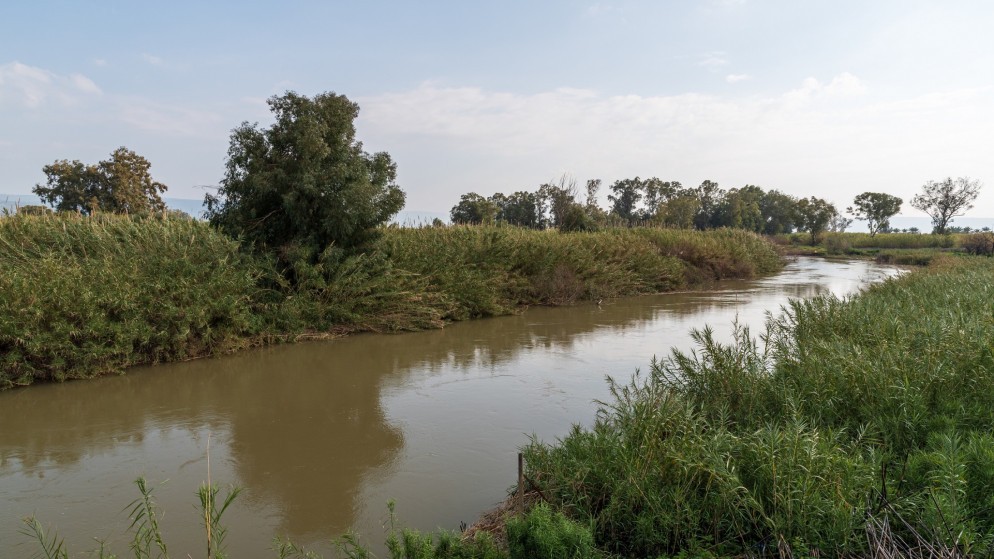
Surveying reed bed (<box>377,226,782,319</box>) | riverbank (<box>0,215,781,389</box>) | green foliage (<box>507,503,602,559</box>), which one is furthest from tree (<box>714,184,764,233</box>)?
green foliage (<box>507,503,602,559</box>)

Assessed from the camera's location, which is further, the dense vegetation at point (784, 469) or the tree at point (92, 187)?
the tree at point (92, 187)

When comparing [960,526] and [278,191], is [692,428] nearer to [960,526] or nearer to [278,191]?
[960,526]

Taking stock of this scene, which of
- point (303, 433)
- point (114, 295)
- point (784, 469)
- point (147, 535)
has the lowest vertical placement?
point (303, 433)

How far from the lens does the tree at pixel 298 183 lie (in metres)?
11.1

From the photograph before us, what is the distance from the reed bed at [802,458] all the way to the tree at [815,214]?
183 feet

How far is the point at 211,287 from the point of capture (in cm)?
970

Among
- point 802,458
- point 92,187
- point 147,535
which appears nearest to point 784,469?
point 802,458

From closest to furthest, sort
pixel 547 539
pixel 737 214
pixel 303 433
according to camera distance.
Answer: pixel 547 539, pixel 303 433, pixel 737 214

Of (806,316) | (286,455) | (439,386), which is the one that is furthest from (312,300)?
(806,316)

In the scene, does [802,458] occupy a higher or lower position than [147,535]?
higher

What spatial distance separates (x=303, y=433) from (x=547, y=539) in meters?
4.23

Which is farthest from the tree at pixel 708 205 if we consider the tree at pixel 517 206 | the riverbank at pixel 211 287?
the riverbank at pixel 211 287

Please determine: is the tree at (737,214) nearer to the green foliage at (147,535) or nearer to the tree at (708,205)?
the tree at (708,205)

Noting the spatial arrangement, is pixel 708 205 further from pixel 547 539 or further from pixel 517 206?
pixel 547 539
